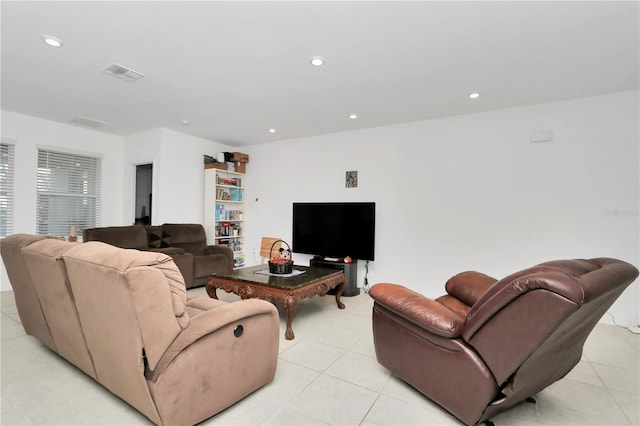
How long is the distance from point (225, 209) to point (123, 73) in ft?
9.78

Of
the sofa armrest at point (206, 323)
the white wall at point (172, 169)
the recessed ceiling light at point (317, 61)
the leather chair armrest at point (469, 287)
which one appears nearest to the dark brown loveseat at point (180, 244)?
the white wall at point (172, 169)

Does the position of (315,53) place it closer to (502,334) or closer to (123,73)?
(123,73)

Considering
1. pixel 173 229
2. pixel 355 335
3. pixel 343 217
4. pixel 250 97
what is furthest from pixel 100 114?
pixel 355 335

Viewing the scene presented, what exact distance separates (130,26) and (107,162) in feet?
12.1

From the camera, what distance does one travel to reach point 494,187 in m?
3.67

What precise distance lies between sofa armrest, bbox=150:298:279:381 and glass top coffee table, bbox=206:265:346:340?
0.87m

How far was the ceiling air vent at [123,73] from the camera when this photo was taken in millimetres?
2742

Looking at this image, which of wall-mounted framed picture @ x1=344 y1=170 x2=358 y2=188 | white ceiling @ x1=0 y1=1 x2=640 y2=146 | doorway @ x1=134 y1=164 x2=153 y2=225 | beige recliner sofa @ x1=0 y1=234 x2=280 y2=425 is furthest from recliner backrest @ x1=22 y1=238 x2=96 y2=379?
doorway @ x1=134 y1=164 x2=153 y2=225

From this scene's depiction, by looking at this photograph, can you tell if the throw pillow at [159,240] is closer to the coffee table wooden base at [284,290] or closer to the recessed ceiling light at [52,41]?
the coffee table wooden base at [284,290]

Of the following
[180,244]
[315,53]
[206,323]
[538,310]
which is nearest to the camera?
[538,310]

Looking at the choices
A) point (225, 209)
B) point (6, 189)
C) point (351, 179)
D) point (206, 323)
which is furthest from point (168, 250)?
point (206, 323)

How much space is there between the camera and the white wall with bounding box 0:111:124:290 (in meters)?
4.07

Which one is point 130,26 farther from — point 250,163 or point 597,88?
point 597,88

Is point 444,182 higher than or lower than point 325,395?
higher
